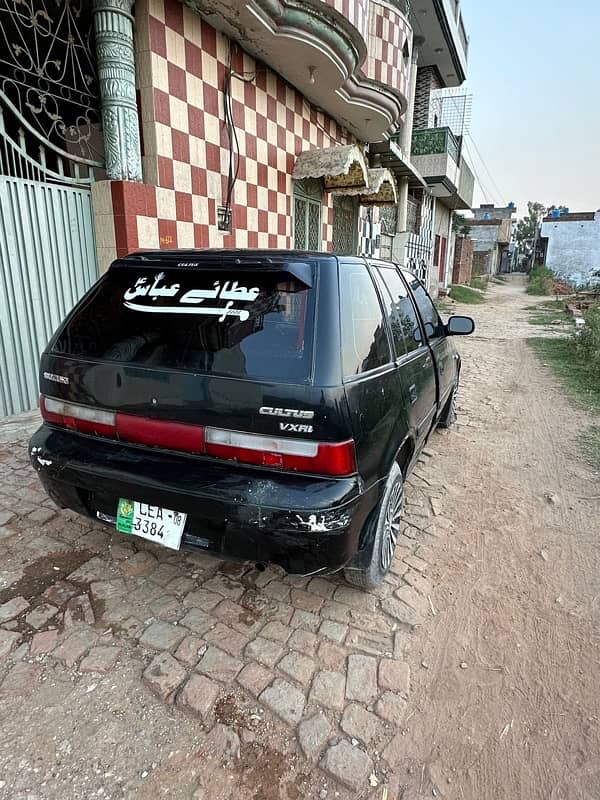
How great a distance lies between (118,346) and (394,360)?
1.39 metres

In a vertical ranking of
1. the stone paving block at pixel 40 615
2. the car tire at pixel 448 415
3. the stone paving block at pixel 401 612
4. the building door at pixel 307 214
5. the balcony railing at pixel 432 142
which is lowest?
the stone paving block at pixel 401 612

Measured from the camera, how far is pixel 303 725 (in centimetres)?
174

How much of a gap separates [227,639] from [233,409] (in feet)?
3.41

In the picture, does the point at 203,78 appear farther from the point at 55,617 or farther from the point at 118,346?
the point at 55,617

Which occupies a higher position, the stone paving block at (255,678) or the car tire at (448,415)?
the car tire at (448,415)

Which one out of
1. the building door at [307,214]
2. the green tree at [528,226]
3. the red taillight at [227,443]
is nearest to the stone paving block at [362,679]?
the red taillight at [227,443]

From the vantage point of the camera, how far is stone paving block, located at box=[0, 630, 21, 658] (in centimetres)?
202

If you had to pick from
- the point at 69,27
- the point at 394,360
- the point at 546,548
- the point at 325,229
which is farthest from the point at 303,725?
the point at 325,229

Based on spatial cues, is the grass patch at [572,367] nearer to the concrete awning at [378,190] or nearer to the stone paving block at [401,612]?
the concrete awning at [378,190]

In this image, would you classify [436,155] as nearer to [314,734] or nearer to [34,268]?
[34,268]

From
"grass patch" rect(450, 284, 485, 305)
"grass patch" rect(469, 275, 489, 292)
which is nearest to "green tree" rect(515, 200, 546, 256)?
"grass patch" rect(469, 275, 489, 292)

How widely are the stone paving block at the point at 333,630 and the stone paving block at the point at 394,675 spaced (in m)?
0.21

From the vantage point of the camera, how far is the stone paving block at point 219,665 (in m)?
1.92

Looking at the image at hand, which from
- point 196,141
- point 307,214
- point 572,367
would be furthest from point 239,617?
point 572,367
